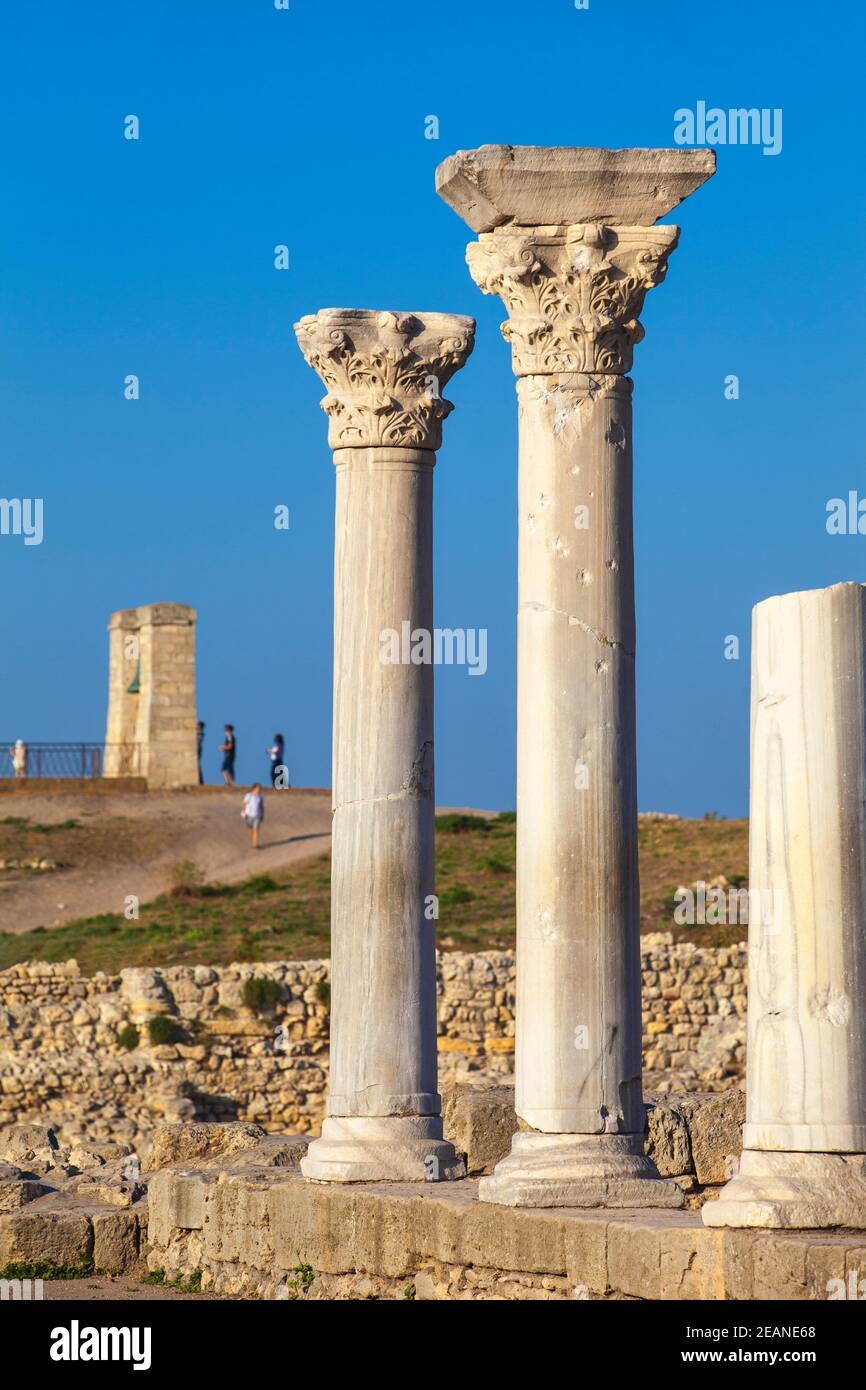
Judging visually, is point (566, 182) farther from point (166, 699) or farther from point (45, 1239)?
point (166, 699)

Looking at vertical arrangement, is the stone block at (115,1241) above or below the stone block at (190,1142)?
below

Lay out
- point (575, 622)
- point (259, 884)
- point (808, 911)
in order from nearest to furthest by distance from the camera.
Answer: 1. point (808, 911)
2. point (575, 622)
3. point (259, 884)

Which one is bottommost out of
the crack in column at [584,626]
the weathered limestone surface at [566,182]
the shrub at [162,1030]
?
the shrub at [162,1030]

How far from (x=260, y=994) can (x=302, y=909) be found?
9.63 m

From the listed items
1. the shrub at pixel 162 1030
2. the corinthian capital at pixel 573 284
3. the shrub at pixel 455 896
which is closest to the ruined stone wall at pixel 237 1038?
the shrub at pixel 162 1030

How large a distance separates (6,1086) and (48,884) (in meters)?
15.8

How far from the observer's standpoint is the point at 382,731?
57.6 feet

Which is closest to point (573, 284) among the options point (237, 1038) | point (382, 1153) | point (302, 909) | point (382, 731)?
point (382, 731)

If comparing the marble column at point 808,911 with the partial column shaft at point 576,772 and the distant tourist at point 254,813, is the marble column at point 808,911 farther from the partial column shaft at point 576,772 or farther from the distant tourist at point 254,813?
the distant tourist at point 254,813

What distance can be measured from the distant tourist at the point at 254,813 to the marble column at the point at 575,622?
3373cm

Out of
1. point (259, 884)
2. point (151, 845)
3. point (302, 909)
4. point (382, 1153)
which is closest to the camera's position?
point (382, 1153)

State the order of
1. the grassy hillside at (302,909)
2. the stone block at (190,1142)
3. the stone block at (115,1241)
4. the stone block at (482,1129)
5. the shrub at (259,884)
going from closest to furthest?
1. the stone block at (482,1129)
2. the stone block at (115,1241)
3. the stone block at (190,1142)
4. the grassy hillside at (302,909)
5. the shrub at (259,884)

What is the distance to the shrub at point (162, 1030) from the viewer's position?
3105 centimetres

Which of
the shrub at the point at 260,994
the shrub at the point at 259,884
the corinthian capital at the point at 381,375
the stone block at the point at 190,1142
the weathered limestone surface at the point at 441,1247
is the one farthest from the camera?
A: the shrub at the point at 259,884
